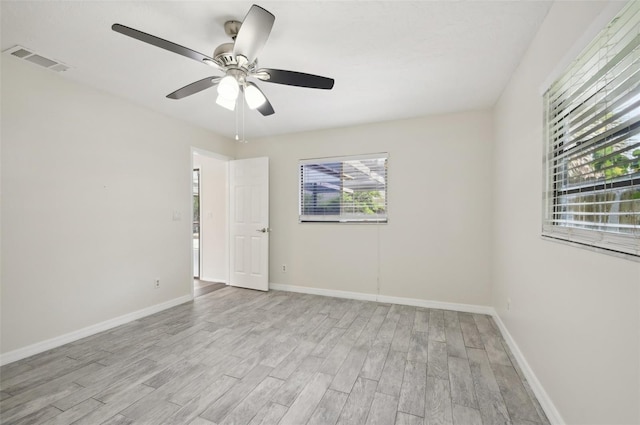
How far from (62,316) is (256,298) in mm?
2087

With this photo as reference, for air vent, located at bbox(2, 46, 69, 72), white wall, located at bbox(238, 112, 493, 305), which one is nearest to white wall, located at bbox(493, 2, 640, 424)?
white wall, located at bbox(238, 112, 493, 305)

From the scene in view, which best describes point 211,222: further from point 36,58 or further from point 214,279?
point 36,58

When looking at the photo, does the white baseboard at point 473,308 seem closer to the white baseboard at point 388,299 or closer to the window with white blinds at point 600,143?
the white baseboard at point 388,299

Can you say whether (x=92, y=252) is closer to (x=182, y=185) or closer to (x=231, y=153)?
(x=182, y=185)

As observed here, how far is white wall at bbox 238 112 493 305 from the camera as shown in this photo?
3.44m

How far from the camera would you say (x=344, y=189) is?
13.5 ft

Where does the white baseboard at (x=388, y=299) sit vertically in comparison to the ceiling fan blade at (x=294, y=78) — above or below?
below

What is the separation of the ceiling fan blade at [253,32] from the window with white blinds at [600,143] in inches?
60.5

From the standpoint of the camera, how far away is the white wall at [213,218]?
5.00m

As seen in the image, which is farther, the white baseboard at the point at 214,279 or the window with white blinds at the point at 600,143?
the white baseboard at the point at 214,279

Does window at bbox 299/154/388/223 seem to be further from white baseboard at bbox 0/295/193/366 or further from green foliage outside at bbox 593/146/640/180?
green foliage outside at bbox 593/146/640/180

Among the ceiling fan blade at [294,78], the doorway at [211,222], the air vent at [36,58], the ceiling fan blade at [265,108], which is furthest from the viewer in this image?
the doorway at [211,222]

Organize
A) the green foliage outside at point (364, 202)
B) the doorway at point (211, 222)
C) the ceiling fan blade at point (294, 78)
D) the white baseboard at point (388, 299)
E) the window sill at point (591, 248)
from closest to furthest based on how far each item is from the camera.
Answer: the window sill at point (591, 248), the ceiling fan blade at point (294, 78), the white baseboard at point (388, 299), the green foliage outside at point (364, 202), the doorway at point (211, 222)

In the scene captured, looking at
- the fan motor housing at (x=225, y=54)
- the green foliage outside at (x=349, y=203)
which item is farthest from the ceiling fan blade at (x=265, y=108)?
the green foliage outside at (x=349, y=203)
